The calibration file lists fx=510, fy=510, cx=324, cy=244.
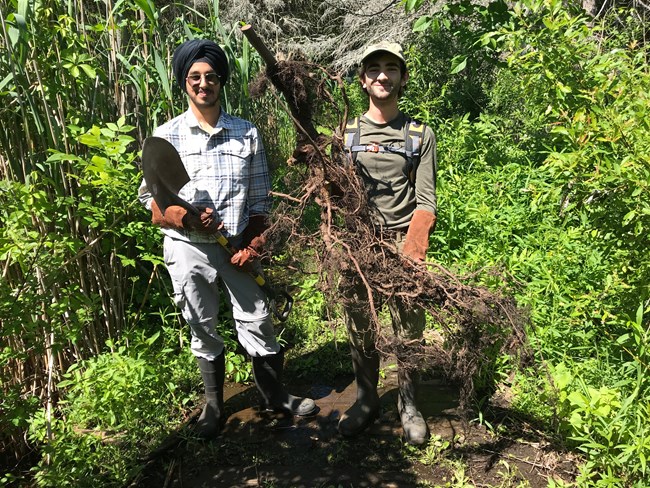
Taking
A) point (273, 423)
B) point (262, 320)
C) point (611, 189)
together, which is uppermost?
point (611, 189)

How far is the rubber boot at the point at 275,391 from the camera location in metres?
2.93

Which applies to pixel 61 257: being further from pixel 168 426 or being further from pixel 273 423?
pixel 273 423

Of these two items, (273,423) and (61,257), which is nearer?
(61,257)

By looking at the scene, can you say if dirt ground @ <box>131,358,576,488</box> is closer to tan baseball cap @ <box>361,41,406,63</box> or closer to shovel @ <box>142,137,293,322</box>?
shovel @ <box>142,137,293,322</box>

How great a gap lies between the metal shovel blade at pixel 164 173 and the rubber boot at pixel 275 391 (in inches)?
40.3

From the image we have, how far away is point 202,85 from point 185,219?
0.64 metres

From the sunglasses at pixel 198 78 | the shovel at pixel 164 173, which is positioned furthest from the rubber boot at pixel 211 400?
the sunglasses at pixel 198 78

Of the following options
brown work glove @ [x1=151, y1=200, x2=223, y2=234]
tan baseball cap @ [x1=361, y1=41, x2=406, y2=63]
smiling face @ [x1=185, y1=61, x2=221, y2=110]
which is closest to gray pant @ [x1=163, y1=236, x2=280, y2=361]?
brown work glove @ [x1=151, y1=200, x2=223, y2=234]

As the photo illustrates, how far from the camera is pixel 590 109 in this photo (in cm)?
228

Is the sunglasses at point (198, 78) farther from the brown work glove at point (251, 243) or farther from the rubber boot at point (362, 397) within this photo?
the rubber boot at point (362, 397)

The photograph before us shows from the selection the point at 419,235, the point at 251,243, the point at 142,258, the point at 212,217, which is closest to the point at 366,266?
the point at 419,235

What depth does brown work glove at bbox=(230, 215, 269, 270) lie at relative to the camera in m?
2.57

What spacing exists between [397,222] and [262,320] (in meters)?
0.92

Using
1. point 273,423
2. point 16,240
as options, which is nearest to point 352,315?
point 273,423
